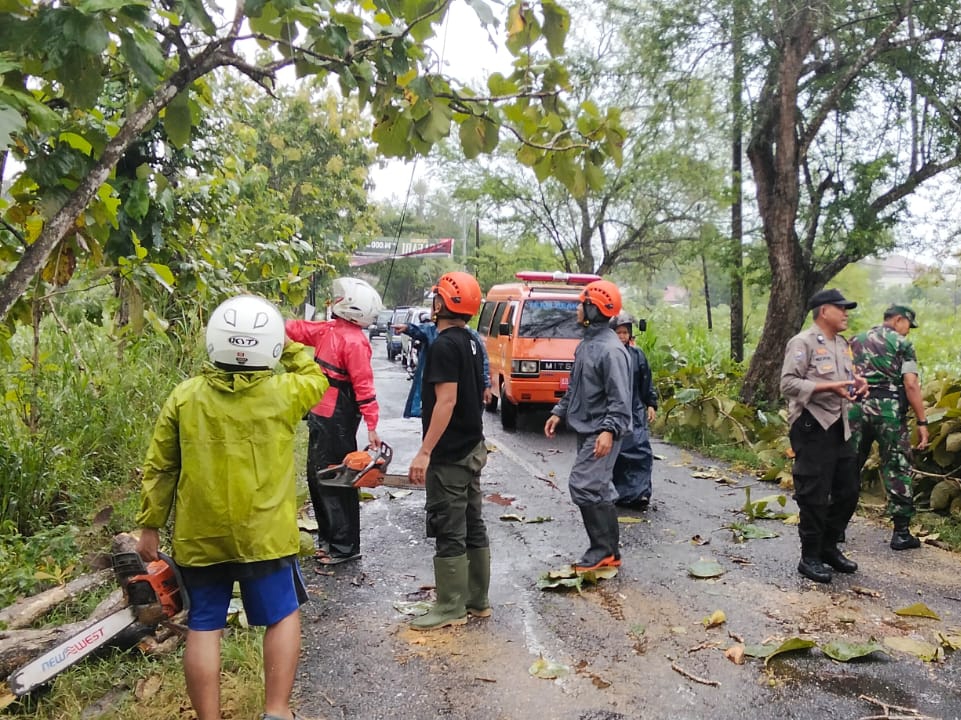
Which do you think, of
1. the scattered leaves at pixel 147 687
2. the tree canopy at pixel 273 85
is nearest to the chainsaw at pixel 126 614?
the scattered leaves at pixel 147 687

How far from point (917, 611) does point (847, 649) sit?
35.3 inches

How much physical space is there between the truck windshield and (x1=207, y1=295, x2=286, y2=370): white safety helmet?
8.48 meters

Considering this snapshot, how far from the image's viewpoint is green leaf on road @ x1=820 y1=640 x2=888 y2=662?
3.87 m

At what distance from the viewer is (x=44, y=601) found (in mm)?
4027

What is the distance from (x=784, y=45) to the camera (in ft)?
32.5

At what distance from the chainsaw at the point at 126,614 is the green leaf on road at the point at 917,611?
4036 mm

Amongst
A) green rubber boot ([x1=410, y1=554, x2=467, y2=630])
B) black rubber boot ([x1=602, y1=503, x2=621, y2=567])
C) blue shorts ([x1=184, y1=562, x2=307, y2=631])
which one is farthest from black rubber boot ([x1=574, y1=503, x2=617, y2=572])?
blue shorts ([x1=184, y1=562, x2=307, y2=631])

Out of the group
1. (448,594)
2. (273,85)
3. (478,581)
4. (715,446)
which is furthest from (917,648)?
(715,446)

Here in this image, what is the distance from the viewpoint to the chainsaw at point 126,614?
296 centimetres

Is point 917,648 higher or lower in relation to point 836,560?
lower

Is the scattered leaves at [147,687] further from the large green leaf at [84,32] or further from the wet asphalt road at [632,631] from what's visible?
the large green leaf at [84,32]

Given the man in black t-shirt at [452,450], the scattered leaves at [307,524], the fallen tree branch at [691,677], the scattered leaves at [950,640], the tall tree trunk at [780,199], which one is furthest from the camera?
→ the tall tree trunk at [780,199]

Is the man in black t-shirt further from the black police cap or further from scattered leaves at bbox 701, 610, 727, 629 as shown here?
the black police cap

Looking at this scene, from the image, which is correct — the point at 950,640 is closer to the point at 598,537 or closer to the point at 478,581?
the point at 598,537
